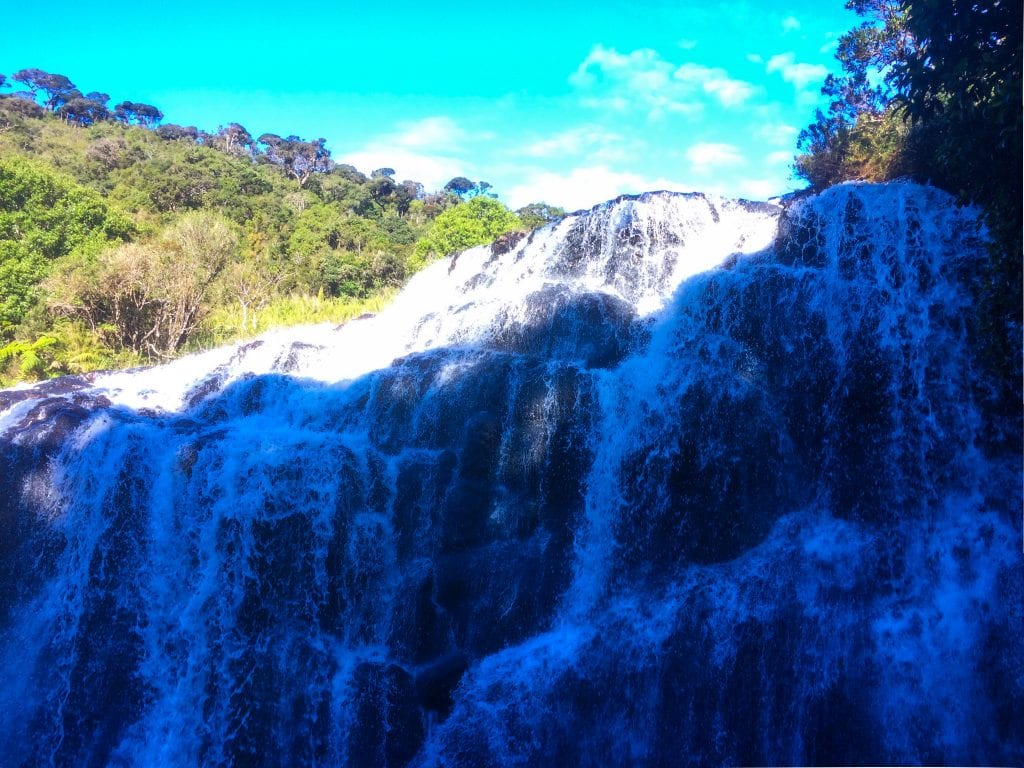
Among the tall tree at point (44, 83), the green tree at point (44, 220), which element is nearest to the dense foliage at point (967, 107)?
the green tree at point (44, 220)

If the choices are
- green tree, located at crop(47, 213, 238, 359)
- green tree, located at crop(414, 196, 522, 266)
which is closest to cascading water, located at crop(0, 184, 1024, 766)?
green tree, located at crop(47, 213, 238, 359)

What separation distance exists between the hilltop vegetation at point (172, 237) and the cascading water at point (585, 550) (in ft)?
24.8

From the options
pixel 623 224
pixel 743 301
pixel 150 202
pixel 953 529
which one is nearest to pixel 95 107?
pixel 150 202

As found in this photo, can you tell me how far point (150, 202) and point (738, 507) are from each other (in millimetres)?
33257

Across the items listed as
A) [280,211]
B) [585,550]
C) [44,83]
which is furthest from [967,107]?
[44,83]

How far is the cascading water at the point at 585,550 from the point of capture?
8133 mm

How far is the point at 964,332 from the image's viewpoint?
9.38 metres

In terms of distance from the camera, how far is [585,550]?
31.1ft

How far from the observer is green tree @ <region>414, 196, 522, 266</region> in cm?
2905

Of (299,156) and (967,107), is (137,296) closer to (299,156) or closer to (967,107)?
(967,107)

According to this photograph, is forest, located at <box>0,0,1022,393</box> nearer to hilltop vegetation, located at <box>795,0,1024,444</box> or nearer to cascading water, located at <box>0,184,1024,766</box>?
hilltop vegetation, located at <box>795,0,1024,444</box>

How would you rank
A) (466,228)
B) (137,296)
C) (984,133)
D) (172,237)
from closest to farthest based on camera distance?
(984,133) < (137,296) < (172,237) < (466,228)

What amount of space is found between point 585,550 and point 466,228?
72.5 feet

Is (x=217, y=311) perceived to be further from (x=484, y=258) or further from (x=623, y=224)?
(x=623, y=224)
